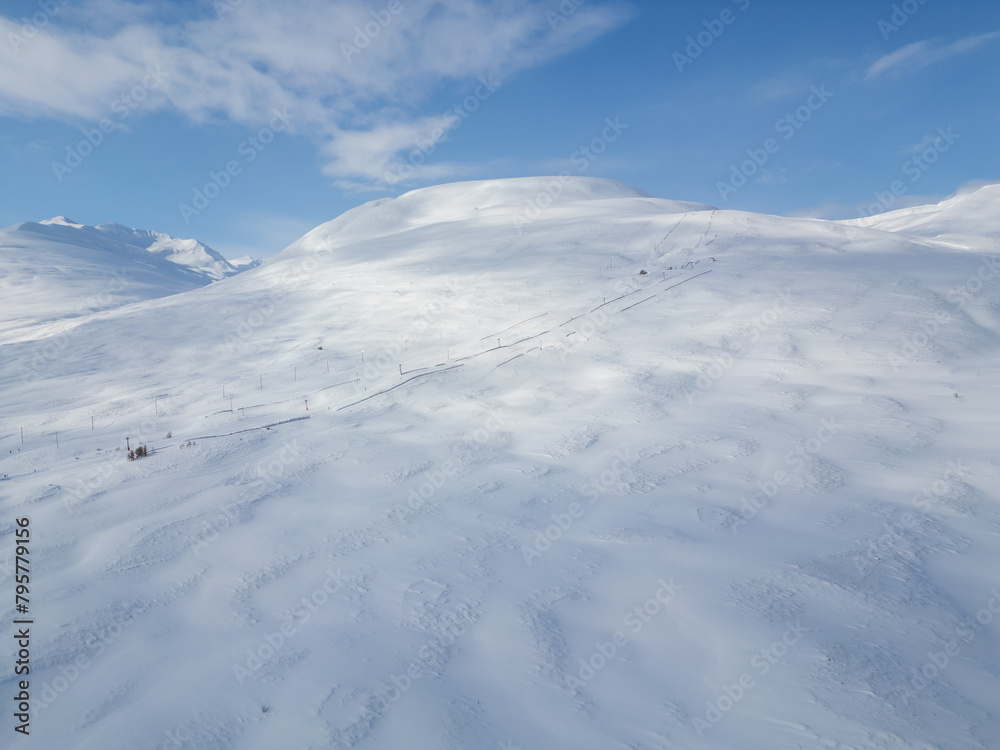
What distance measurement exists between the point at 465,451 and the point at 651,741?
7518 millimetres

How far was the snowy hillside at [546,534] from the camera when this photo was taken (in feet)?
16.9

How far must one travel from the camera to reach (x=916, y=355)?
15.6 m

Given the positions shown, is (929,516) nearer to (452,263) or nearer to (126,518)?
(126,518)

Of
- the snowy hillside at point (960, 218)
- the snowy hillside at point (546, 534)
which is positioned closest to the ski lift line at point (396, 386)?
the snowy hillside at point (546, 534)

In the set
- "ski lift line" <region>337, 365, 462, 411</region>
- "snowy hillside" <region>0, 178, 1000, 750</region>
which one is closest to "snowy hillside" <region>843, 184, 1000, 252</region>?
"snowy hillside" <region>0, 178, 1000, 750</region>

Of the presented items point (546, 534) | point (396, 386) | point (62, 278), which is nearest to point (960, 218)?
point (396, 386)

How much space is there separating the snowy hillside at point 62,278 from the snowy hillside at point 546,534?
1262 inches

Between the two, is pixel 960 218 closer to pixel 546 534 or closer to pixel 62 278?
pixel 546 534

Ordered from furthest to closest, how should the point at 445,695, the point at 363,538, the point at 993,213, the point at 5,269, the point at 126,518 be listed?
the point at 993,213 < the point at 5,269 < the point at 126,518 < the point at 363,538 < the point at 445,695

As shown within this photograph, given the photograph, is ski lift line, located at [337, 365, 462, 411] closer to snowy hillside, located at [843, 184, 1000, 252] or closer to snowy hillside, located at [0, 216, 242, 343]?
snowy hillside, located at [0, 216, 242, 343]

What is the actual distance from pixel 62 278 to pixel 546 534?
91463 millimetres

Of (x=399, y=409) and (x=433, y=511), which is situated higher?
(x=399, y=409)

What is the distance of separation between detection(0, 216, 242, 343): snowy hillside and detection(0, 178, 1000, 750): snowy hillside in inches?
1262

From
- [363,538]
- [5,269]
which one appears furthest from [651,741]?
[5,269]
